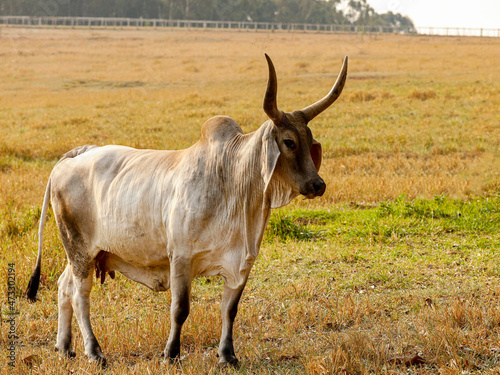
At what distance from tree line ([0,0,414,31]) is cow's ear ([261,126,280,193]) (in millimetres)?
61644

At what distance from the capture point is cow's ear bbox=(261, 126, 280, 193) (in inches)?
153

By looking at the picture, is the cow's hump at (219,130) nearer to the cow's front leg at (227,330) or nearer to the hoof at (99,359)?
the cow's front leg at (227,330)

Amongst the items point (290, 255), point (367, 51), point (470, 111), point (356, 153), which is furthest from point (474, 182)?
point (367, 51)

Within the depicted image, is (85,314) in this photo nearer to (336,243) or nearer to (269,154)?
(269,154)

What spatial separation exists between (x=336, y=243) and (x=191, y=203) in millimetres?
3736

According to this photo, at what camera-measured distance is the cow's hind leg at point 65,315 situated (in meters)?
4.79

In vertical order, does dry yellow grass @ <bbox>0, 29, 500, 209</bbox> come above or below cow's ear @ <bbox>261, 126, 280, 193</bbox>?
below

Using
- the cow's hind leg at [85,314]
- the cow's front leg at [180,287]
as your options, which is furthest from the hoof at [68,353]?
the cow's front leg at [180,287]

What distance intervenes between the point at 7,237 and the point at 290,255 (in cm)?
339

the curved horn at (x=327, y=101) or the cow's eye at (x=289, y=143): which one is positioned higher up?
the curved horn at (x=327, y=101)

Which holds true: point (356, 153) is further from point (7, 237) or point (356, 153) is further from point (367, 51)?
point (367, 51)

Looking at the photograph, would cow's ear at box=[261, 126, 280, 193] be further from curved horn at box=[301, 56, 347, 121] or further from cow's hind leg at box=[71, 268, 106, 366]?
cow's hind leg at box=[71, 268, 106, 366]

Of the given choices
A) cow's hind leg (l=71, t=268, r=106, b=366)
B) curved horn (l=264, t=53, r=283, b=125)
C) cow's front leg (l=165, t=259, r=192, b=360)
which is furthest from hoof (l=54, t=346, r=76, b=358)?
curved horn (l=264, t=53, r=283, b=125)

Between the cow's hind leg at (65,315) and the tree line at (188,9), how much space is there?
61.0 m
